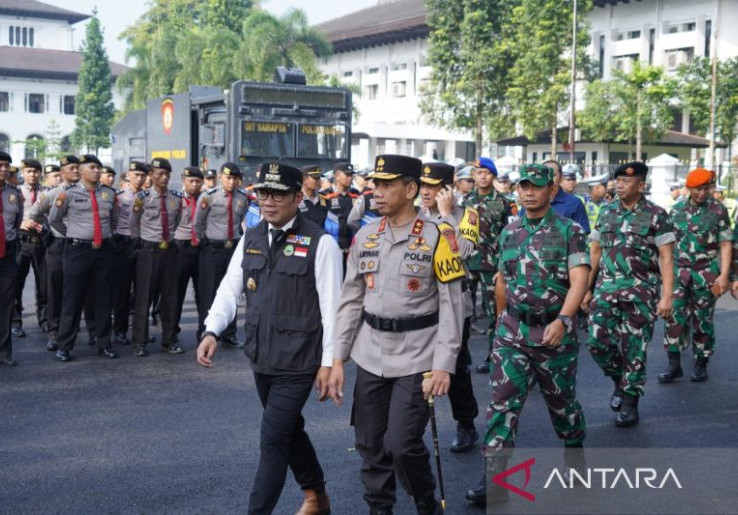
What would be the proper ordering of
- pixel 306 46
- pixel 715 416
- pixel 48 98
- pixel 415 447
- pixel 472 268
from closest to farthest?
1. pixel 415 447
2. pixel 715 416
3. pixel 472 268
4. pixel 306 46
5. pixel 48 98

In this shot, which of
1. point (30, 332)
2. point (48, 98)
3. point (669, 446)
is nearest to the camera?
point (669, 446)

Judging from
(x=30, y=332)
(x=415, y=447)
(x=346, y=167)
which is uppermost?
(x=346, y=167)

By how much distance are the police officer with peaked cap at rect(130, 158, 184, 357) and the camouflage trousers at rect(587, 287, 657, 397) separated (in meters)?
4.77

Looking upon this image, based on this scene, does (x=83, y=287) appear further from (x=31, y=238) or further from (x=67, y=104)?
(x=67, y=104)

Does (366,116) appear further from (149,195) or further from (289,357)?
(289,357)

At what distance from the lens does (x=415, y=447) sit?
4777 millimetres

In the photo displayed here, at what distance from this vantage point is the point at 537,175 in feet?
19.0

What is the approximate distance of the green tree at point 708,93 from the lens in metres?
37.7

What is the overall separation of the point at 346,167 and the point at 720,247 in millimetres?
5041

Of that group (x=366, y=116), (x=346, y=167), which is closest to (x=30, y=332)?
(x=346, y=167)

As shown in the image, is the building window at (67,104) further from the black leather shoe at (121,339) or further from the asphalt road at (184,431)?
the asphalt road at (184,431)

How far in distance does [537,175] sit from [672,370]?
436 cm

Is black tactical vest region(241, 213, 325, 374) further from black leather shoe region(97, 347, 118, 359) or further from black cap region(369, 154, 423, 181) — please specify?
black leather shoe region(97, 347, 118, 359)

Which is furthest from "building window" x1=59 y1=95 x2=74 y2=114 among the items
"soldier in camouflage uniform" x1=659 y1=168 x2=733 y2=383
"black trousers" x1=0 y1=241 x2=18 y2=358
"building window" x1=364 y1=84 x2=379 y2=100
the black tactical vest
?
the black tactical vest
